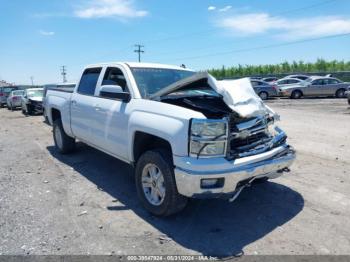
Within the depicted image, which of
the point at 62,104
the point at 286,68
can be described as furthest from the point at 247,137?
the point at 286,68

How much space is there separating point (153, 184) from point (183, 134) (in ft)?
3.19

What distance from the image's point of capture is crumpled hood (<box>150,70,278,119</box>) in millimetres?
4531

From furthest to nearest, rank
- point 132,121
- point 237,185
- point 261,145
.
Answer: point 132,121
point 261,145
point 237,185

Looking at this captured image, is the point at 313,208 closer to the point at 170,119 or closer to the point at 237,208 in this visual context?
the point at 237,208

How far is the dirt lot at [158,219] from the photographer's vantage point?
3.91m

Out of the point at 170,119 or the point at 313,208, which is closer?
the point at 170,119

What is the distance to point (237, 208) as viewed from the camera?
4.91 m

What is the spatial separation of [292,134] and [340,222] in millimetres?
6238

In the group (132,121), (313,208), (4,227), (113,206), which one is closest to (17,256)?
(4,227)

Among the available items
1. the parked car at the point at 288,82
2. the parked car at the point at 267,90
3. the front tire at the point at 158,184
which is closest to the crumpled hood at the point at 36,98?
the front tire at the point at 158,184

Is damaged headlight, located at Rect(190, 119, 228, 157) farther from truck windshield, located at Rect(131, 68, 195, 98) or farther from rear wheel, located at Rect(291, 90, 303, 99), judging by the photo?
rear wheel, located at Rect(291, 90, 303, 99)

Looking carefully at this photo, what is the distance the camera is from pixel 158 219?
4.59 metres

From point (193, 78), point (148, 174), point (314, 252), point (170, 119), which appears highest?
point (193, 78)

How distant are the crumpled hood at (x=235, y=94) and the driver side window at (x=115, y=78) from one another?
36.7 inches
